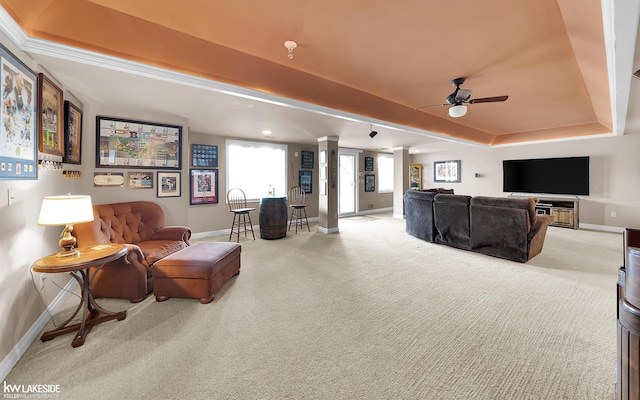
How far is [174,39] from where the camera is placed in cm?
242

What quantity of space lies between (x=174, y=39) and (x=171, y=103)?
1114 millimetres

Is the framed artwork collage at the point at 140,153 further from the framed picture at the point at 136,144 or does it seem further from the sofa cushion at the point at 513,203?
the sofa cushion at the point at 513,203

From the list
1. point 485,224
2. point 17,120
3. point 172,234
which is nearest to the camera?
point 17,120

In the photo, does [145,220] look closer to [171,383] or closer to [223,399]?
[171,383]

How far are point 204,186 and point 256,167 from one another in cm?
137

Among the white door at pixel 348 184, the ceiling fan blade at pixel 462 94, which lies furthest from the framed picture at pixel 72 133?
the white door at pixel 348 184

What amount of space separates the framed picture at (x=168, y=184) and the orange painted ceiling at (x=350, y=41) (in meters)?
1.95

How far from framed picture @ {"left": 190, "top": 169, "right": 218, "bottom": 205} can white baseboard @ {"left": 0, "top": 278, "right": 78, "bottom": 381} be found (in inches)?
115

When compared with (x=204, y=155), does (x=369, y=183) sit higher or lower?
lower

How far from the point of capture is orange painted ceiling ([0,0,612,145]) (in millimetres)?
1995

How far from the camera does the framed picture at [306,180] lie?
276 inches

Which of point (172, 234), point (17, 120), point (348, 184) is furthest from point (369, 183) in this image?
point (17, 120)

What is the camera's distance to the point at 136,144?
3625 mm

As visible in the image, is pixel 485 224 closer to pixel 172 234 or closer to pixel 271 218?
pixel 271 218
